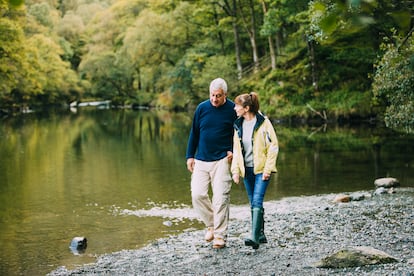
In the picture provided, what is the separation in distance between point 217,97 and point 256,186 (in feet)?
4.38

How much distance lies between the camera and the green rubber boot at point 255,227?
25.3ft

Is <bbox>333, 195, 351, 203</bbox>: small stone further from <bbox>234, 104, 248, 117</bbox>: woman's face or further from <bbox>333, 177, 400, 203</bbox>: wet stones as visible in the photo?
<bbox>234, 104, 248, 117</bbox>: woman's face

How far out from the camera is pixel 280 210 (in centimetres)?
1234

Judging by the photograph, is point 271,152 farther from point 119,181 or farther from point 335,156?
point 335,156

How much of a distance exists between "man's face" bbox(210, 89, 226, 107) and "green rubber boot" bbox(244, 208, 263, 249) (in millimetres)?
1553

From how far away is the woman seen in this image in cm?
752

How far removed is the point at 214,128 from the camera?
792 centimetres

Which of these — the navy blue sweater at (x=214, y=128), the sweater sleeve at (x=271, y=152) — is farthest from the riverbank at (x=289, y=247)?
the navy blue sweater at (x=214, y=128)

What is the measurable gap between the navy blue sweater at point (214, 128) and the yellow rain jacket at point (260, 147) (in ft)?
0.88

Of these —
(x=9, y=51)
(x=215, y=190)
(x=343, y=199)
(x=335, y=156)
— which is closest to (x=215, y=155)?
(x=215, y=190)

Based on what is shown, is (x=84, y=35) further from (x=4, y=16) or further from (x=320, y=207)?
(x=320, y=207)

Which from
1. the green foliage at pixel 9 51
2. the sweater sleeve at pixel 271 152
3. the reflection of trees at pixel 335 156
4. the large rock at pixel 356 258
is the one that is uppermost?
the green foliage at pixel 9 51

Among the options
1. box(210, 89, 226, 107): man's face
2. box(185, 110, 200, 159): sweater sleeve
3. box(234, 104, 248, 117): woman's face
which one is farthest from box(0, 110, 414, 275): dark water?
box(234, 104, 248, 117): woman's face

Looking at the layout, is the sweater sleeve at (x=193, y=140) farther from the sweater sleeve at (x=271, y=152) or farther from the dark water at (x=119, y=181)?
the dark water at (x=119, y=181)
